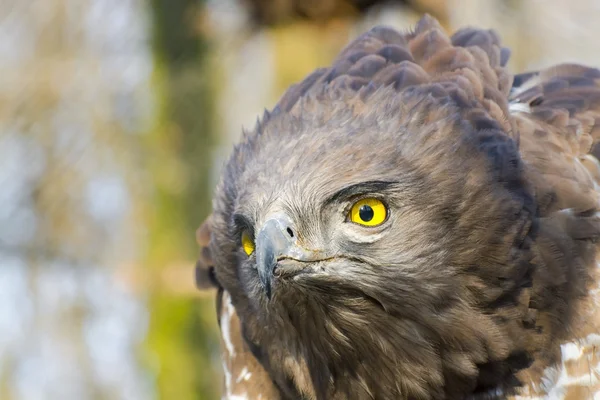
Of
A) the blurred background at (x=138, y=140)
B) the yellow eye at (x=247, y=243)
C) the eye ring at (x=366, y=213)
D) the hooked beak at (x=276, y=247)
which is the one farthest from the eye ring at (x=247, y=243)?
the blurred background at (x=138, y=140)

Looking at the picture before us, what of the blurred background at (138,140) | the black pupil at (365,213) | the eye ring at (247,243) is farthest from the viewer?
the blurred background at (138,140)

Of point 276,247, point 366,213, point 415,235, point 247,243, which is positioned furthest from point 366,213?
point 247,243

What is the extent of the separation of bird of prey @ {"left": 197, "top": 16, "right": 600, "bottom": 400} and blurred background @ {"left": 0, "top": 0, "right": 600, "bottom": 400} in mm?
3582

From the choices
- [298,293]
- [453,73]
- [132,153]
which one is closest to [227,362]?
[298,293]

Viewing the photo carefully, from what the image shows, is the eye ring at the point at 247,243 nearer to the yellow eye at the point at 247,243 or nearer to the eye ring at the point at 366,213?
the yellow eye at the point at 247,243

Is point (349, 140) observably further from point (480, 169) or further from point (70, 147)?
point (70, 147)

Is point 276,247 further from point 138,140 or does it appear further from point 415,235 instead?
point 138,140

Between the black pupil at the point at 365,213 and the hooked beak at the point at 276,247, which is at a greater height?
the black pupil at the point at 365,213

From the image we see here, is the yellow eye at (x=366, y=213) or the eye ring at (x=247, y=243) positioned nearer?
the yellow eye at (x=366, y=213)

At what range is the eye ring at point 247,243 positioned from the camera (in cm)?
336

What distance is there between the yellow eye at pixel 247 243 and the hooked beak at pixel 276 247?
0.29 metres

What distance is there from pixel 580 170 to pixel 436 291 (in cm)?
106

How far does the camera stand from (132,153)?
10.1 metres

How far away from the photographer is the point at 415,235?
3207 mm
